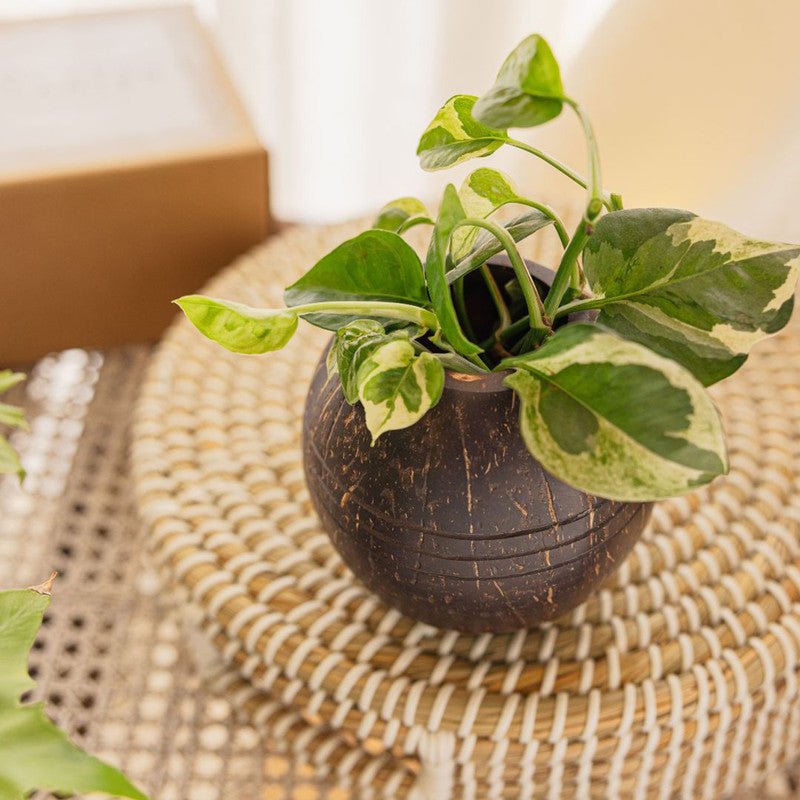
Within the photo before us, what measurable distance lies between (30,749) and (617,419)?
0.21 m

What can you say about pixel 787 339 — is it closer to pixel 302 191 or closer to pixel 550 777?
pixel 550 777

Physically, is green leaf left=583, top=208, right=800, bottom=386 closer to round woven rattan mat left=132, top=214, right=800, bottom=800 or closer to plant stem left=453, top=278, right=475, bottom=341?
plant stem left=453, top=278, right=475, bottom=341

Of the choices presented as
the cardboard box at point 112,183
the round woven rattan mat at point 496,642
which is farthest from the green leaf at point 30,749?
the cardboard box at point 112,183

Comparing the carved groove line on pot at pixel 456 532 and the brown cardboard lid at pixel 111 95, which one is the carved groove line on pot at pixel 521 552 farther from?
the brown cardboard lid at pixel 111 95

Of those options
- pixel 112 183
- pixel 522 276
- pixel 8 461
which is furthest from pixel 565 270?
pixel 112 183

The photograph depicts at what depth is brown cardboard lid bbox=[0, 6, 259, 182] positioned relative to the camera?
832mm

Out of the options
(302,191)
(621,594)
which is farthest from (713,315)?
(302,191)

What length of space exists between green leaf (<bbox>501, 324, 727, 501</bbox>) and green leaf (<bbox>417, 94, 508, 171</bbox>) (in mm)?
101

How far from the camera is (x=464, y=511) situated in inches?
16.5

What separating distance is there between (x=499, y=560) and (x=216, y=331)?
0.16 metres

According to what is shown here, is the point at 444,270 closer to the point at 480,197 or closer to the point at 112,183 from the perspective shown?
the point at 480,197

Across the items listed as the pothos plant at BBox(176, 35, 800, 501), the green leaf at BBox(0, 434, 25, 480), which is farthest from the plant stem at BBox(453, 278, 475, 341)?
the green leaf at BBox(0, 434, 25, 480)

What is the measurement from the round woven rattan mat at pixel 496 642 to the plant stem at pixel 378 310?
0.22m

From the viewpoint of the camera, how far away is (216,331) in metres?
0.36
